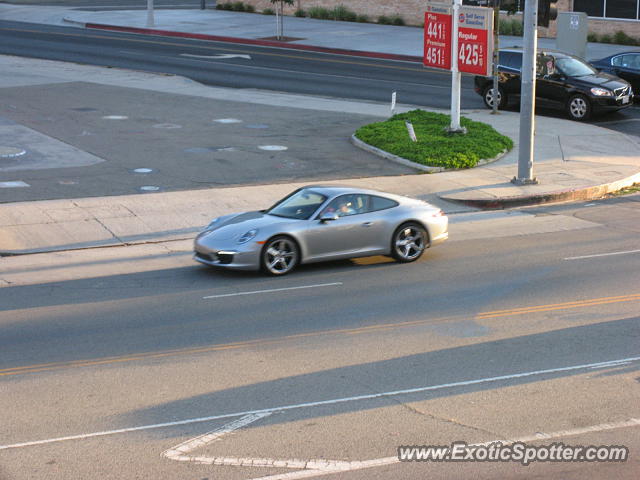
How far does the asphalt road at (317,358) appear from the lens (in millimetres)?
8094

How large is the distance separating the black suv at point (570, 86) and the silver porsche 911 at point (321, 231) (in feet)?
45.1

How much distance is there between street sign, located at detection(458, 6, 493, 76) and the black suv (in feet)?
14.0

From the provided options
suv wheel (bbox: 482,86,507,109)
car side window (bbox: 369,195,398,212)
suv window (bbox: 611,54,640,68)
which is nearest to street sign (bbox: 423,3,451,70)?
suv wheel (bbox: 482,86,507,109)

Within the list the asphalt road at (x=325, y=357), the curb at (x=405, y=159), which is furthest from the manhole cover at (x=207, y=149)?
the asphalt road at (x=325, y=357)

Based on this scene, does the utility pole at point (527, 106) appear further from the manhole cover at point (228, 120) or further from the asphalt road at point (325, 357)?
the manhole cover at point (228, 120)

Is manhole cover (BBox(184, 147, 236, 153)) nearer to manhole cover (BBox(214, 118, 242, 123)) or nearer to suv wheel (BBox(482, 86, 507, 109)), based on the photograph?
manhole cover (BBox(214, 118, 242, 123))

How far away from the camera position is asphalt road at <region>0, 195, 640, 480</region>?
809 cm

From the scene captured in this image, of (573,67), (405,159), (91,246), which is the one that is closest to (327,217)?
(91,246)

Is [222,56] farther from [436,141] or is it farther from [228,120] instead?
[436,141]

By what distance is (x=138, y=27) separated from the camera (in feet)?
169

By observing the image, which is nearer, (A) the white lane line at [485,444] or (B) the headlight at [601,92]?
(A) the white lane line at [485,444]

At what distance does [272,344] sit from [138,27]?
4347 cm

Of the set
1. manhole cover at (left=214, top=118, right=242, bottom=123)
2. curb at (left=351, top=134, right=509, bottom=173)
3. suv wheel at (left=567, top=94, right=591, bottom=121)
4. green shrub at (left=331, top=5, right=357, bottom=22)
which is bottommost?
curb at (left=351, top=134, right=509, bottom=173)

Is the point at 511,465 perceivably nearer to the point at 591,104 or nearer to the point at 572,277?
the point at 572,277
